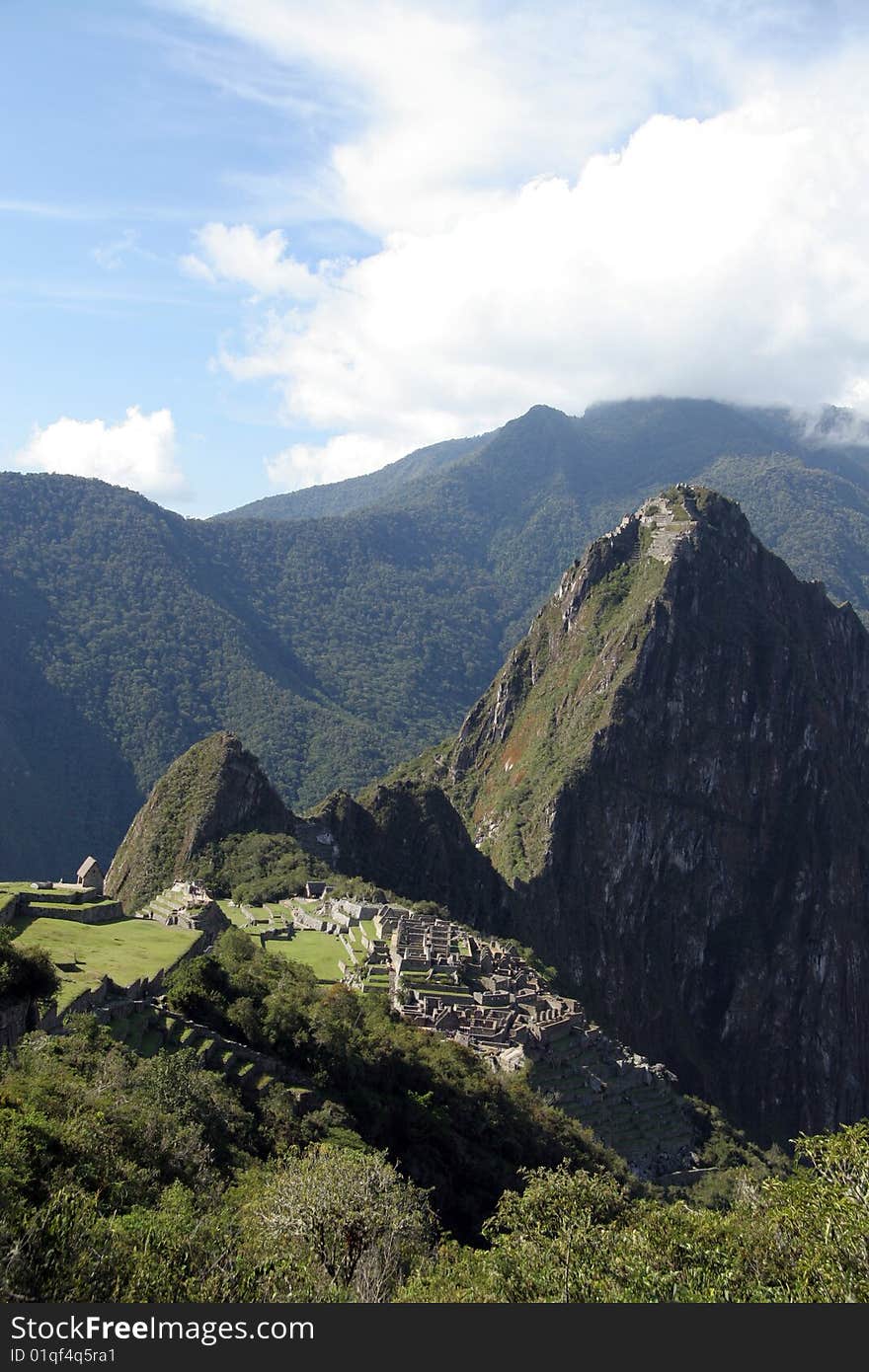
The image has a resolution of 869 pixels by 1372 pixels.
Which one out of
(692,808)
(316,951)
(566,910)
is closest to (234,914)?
(316,951)

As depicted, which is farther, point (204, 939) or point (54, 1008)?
point (204, 939)

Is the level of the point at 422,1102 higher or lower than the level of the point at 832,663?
lower

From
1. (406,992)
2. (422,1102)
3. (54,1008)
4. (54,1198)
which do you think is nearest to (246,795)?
(406,992)

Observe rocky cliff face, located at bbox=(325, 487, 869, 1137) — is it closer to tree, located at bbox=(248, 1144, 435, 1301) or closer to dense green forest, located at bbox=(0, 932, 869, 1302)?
dense green forest, located at bbox=(0, 932, 869, 1302)

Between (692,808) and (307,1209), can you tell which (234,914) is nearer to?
(307,1209)

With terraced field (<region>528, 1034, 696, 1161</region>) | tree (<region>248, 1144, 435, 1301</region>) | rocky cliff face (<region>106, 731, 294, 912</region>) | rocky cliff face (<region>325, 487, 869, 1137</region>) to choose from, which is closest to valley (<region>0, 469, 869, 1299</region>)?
terraced field (<region>528, 1034, 696, 1161</region>)

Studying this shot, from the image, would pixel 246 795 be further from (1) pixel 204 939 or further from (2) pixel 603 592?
(2) pixel 603 592
